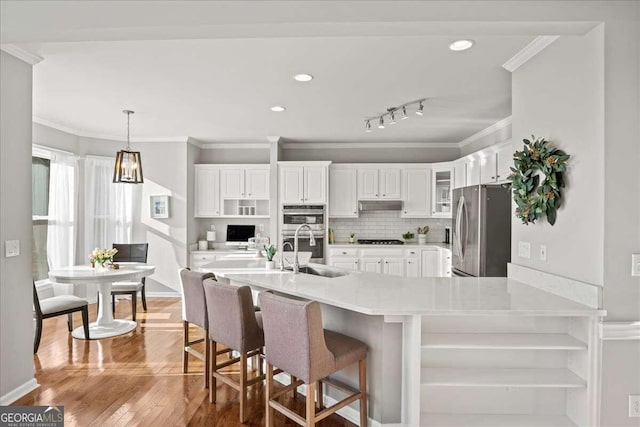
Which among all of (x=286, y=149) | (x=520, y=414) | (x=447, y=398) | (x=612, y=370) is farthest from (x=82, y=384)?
(x=286, y=149)

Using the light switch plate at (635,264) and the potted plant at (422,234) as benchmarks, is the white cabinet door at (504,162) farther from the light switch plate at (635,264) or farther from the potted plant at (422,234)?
the potted plant at (422,234)

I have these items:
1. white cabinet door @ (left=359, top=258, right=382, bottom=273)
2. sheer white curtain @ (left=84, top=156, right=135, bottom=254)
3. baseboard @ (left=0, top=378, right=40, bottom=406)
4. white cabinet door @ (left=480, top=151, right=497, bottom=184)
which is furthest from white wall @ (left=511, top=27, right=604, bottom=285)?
sheer white curtain @ (left=84, top=156, right=135, bottom=254)

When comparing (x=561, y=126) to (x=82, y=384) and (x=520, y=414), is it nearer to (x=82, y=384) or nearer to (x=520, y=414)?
(x=520, y=414)

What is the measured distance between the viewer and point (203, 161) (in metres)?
6.65

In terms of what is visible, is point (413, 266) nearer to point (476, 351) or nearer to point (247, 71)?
point (476, 351)

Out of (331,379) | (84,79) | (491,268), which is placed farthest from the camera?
(491,268)

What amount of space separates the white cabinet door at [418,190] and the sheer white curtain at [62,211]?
5.06 meters

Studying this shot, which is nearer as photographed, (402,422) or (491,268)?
(402,422)

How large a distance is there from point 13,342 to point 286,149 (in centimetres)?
470

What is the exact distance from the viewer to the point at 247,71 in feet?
10.7

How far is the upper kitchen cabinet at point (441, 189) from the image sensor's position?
232 inches

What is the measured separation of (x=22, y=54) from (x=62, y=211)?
3060mm

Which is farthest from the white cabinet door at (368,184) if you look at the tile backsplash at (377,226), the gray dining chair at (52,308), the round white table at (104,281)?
the gray dining chair at (52,308)

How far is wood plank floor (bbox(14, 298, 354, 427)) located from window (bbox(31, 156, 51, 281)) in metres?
1.22
